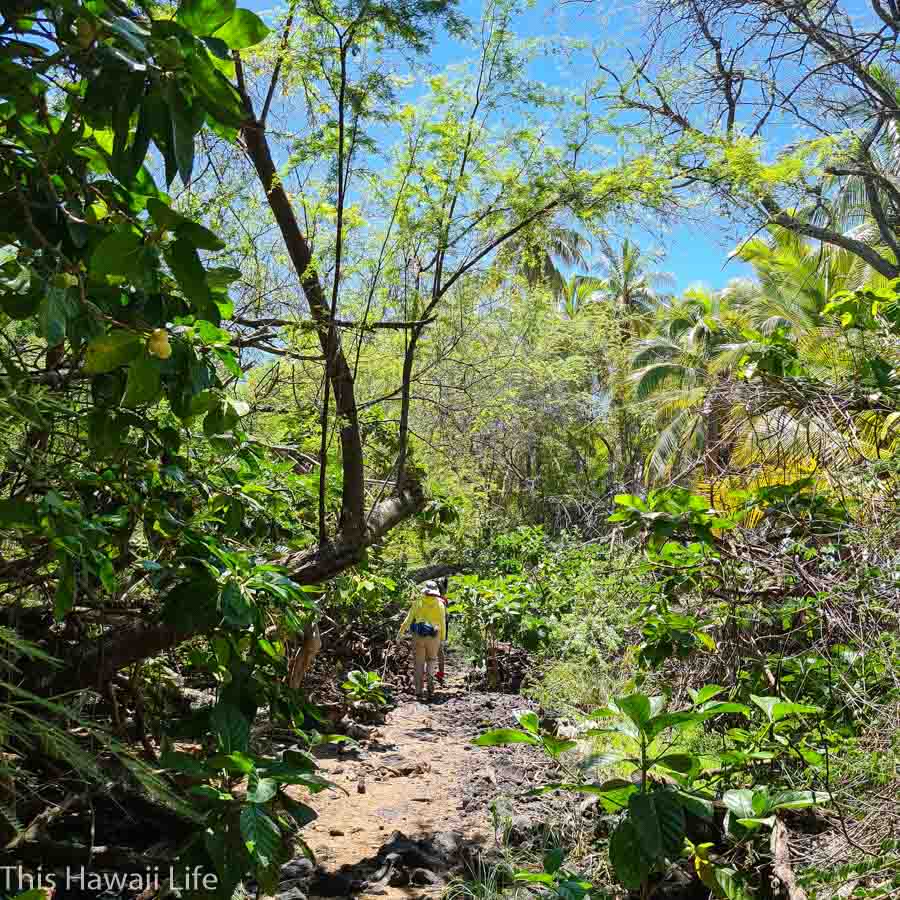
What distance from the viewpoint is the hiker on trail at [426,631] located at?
9273 mm

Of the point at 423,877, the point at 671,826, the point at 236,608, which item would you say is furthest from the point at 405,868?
the point at 236,608

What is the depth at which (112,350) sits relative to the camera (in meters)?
1.85

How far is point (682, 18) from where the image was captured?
6.01 meters

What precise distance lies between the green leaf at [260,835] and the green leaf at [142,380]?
3.79ft

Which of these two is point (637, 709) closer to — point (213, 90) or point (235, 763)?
point (235, 763)

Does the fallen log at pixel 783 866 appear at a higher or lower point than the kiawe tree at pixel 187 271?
lower

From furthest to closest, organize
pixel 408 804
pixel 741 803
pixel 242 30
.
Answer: pixel 408 804 → pixel 741 803 → pixel 242 30

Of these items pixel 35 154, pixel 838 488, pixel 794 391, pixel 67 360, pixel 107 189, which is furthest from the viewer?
pixel 794 391

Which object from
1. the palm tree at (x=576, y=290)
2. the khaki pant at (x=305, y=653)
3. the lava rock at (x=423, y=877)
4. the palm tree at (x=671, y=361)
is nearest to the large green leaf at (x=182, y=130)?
the lava rock at (x=423, y=877)

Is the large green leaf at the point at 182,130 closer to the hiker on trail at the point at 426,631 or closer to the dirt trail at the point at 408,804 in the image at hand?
the dirt trail at the point at 408,804

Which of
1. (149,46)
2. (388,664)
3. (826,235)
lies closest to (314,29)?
(149,46)

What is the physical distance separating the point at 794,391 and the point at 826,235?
11.0 ft

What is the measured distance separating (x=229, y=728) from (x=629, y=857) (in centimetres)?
128

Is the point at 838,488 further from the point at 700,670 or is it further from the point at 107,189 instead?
the point at 107,189
